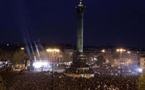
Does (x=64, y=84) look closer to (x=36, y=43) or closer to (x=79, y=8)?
(x=79, y=8)

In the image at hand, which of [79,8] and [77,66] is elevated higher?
[79,8]

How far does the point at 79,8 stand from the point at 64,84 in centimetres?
4237

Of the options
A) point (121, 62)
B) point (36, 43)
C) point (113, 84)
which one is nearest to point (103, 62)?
point (121, 62)

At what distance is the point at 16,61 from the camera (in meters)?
76.6

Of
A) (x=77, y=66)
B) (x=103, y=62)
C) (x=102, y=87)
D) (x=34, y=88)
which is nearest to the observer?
(x=34, y=88)

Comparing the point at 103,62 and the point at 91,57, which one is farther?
the point at 91,57

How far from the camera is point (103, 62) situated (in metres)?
104

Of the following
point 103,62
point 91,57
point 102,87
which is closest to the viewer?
point 102,87

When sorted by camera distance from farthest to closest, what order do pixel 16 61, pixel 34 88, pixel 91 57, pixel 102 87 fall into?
pixel 91 57
pixel 16 61
pixel 102 87
pixel 34 88

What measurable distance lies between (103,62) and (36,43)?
1157 inches

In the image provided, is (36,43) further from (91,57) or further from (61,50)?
(91,57)

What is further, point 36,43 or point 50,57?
point 36,43

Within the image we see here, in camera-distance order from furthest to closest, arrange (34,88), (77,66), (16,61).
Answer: (16,61), (77,66), (34,88)

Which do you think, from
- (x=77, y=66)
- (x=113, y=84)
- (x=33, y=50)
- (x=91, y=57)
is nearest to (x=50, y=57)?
(x=33, y=50)
